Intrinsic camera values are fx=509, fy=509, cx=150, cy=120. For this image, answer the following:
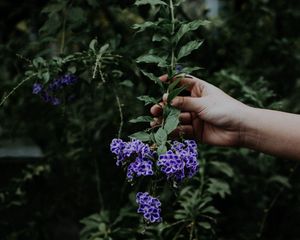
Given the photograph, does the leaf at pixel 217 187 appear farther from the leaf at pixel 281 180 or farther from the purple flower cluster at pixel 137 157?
the purple flower cluster at pixel 137 157

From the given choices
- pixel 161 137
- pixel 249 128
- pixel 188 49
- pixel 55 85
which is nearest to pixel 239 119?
pixel 249 128

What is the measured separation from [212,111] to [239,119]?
0.36 ft

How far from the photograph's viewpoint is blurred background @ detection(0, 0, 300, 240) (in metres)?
2.07

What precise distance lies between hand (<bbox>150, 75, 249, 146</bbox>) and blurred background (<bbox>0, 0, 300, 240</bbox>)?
153mm

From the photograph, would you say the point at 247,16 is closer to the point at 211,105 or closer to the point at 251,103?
the point at 251,103

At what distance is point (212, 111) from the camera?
1.61 meters

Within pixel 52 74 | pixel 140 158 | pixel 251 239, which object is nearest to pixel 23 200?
pixel 52 74

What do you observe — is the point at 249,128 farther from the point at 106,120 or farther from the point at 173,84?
the point at 106,120

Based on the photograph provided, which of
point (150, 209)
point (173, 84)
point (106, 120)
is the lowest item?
point (106, 120)

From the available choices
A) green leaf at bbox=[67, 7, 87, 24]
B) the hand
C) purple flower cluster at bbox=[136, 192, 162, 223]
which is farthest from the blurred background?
purple flower cluster at bbox=[136, 192, 162, 223]

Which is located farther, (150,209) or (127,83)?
(127,83)

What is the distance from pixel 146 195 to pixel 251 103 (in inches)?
38.4

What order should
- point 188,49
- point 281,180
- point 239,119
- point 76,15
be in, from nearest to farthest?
point 188,49
point 239,119
point 76,15
point 281,180

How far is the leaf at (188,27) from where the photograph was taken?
1.54 metres
